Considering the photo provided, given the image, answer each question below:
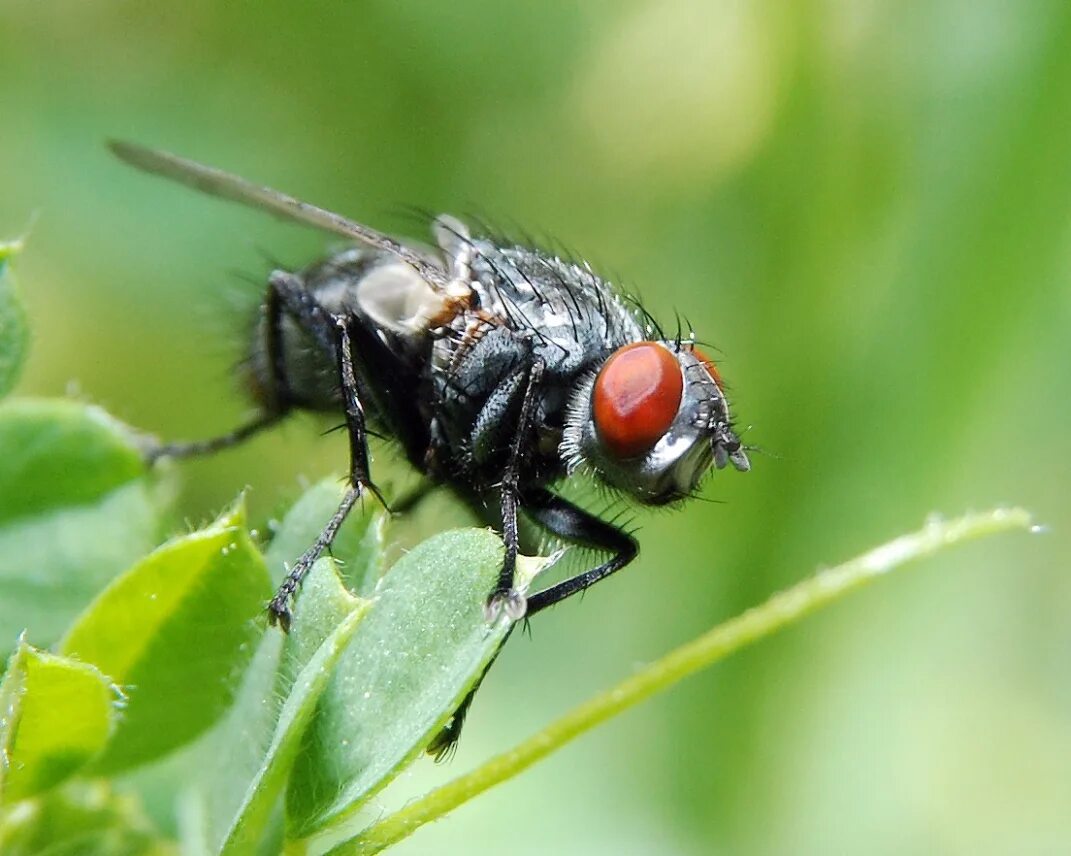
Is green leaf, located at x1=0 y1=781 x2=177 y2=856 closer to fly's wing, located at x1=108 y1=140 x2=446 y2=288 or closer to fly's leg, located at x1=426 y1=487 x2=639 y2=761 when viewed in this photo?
fly's leg, located at x1=426 y1=487 x2=639 y2=761

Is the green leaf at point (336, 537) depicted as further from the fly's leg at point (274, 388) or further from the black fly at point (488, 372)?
the fly's leg at point (274, 388)

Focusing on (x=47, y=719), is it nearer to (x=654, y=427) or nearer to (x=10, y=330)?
(x=10, y=330)

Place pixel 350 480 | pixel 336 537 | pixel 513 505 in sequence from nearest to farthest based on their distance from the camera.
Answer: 1. pixel 336 537
2. pixel 350 480
3. pixel 513 505

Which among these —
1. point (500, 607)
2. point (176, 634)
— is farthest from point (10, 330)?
point (500, 607)

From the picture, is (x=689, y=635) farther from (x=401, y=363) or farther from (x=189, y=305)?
(x=189, y=305)

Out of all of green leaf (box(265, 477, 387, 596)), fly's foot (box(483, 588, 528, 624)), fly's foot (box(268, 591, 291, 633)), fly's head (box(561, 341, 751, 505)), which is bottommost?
fly's foot (box(268, 591, 291, 633))

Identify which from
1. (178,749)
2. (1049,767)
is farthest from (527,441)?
(1049,767)

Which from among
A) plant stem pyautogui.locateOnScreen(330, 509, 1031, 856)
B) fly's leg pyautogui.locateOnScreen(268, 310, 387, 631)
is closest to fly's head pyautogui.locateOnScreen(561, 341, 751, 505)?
fly's leg pyautogui.locateOnScreen(268, 310, 387, 631)
